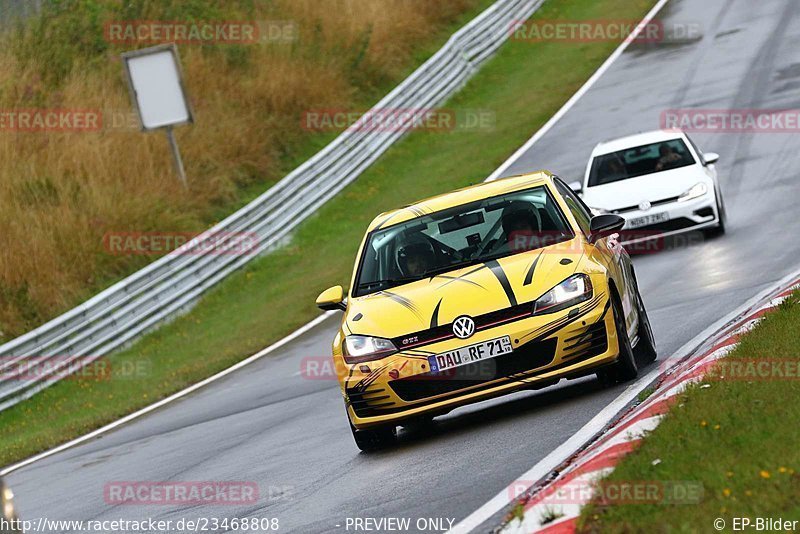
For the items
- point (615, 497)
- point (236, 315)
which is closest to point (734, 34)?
point (236, 315)

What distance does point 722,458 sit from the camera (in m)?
6.24

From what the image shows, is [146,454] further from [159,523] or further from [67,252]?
[67,252]

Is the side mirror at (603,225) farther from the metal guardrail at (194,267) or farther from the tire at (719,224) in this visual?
the metal guardrail at (194,267)

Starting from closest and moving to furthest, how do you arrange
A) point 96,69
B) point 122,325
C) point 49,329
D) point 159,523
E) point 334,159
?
1. point 159,523
2. point 49,329
3. point 122,325
4. point 334,159
5. point 96,69

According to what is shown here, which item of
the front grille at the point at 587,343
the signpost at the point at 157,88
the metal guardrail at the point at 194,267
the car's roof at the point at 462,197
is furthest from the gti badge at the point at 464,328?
the signpost at the point at 157,88

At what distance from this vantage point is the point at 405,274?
33.7ft

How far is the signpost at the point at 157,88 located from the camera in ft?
92.7

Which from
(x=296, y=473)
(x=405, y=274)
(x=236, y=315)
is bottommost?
(x=236, y=315)

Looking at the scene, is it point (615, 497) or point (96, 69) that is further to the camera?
point (96, 69)

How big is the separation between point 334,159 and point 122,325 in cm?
902

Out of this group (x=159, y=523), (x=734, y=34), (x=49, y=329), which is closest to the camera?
(x=159, y=523)

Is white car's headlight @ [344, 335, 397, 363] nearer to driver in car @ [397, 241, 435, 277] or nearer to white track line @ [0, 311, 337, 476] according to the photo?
driver in car @ [397, 241, 435, 277]

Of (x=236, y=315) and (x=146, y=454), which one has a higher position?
(x=146, y=454)

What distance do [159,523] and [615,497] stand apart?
3825 millimetres
